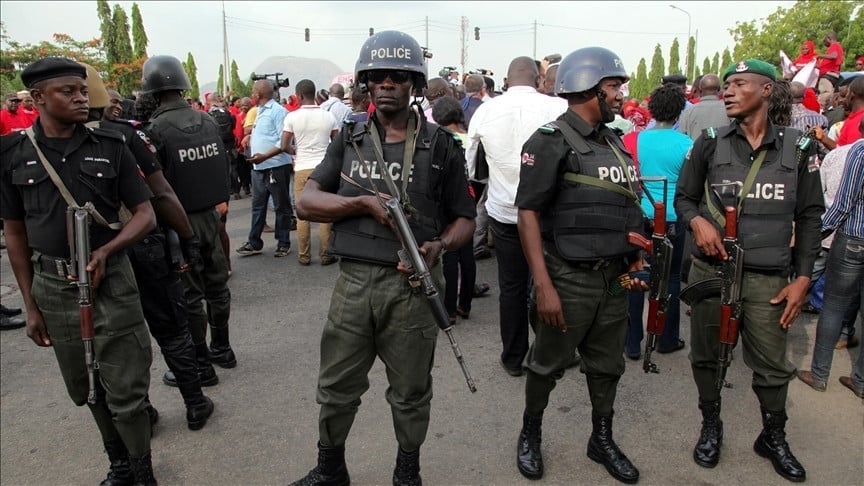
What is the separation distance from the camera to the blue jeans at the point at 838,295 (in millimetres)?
3807

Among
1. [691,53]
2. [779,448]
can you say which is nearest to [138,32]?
[691,53]

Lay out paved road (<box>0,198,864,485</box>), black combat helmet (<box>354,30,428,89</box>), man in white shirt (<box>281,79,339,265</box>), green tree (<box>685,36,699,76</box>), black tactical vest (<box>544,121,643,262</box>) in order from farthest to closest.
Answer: green tree (<box>685,36,699,76</box>), man in white shirt (<box>281,79,339,265</box>), paved road (<box>0,198,864,485</box>), black tactical vest (<box>544,121,643,262</box>), black combat helmet (<box>354,30,428,89</box>)

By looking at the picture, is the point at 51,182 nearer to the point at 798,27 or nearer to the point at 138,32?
the point at 798,27

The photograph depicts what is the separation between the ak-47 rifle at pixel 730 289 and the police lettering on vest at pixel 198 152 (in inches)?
132

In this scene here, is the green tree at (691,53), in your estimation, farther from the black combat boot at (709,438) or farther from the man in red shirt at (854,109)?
the black combat boot at (709,438)

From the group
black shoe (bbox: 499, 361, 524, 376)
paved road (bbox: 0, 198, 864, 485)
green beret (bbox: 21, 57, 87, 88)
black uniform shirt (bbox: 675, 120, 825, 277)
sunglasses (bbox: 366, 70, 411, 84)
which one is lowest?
paved road (bbox: 0, 198, 864, 485)

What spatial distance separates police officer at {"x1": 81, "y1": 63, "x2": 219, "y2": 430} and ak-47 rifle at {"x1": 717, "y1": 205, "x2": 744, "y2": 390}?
2966mm

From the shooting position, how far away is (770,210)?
2.88m

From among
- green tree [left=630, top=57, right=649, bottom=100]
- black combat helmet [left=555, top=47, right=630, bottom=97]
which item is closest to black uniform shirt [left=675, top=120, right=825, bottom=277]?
black combat helmet [left=555, top=47, right=630, bottom=97]

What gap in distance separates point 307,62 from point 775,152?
14284 centimetres

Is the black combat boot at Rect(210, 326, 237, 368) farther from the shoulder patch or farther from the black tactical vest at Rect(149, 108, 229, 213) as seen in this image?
the shoulder patch

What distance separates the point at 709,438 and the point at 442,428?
1.47 m

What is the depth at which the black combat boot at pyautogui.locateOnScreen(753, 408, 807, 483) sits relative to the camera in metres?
2.97

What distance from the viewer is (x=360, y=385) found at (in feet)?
9.04
